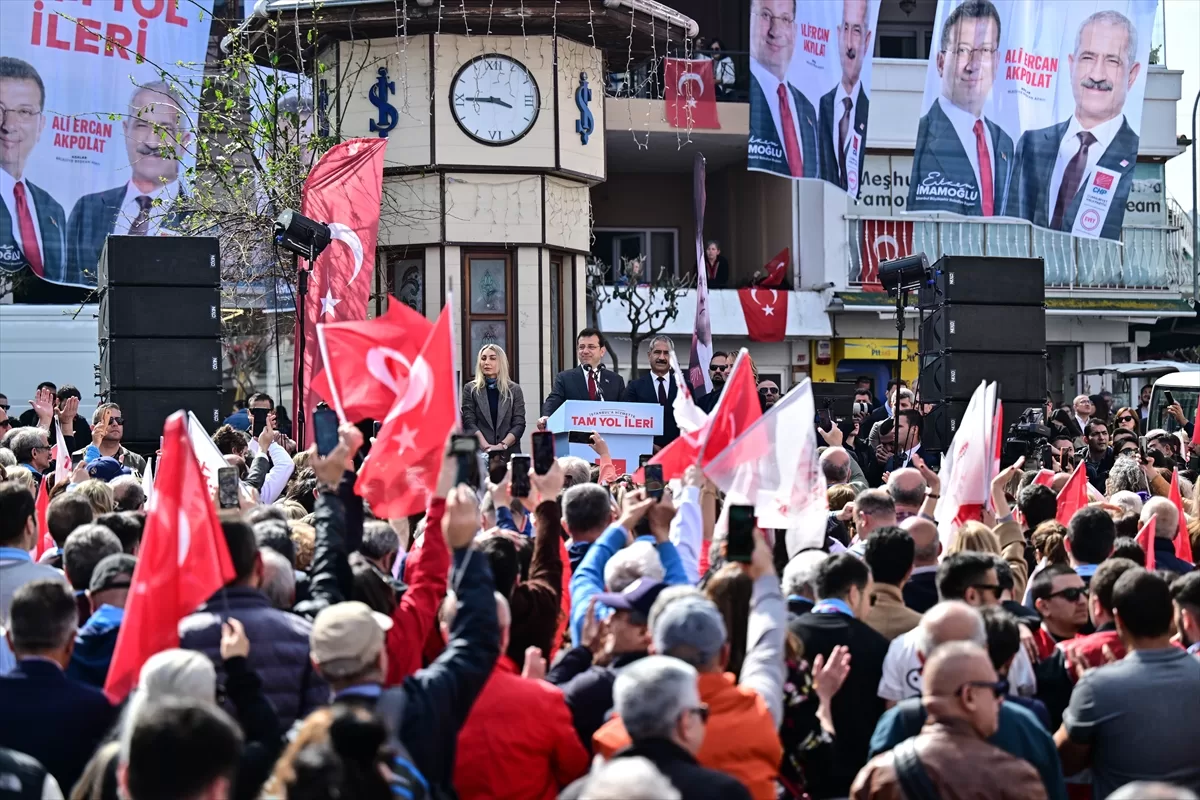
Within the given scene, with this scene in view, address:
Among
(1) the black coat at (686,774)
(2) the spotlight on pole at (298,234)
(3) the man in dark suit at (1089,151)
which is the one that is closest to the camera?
(1) the black coat at (686,774)

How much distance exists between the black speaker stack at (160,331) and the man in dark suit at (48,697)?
8.51m

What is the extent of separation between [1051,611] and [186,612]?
3.10 m

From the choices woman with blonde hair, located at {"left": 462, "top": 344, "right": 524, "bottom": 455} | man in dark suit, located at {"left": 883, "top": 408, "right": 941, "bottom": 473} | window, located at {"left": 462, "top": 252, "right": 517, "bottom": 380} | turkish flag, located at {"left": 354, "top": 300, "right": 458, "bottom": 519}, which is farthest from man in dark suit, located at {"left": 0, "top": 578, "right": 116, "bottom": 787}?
window, located at {"left": 462, "top": 252, "right": 517, "bottom": 380}

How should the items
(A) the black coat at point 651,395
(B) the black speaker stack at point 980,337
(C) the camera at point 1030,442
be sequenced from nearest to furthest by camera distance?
(C) the camera at point 1030,442
(A) the black coat at point 651,395
(B) the black speaker stack at point 980,337

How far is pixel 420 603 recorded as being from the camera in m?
5.38

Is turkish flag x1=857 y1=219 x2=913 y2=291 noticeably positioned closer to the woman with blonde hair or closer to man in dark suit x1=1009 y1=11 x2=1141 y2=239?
man in dark suit x1=1009 y1=11 x2=1141 y2=239

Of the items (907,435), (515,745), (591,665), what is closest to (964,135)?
(907,435)

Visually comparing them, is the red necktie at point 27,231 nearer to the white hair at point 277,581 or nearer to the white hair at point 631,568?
the white hair at point 277,581

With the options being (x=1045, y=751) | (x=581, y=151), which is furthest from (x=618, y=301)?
(x=1045, y=751)

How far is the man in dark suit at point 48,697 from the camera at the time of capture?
14.8 feet

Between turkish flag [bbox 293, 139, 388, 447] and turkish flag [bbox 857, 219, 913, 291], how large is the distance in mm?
13921

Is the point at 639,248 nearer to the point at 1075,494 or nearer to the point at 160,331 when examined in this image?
the point at 160,331

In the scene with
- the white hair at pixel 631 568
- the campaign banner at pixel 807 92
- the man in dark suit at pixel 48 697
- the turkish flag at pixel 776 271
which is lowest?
the man in dark suit at pixel 48 697

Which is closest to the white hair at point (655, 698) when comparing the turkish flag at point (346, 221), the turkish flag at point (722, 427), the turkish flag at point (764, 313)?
the turkish flag at point (722, 427)
